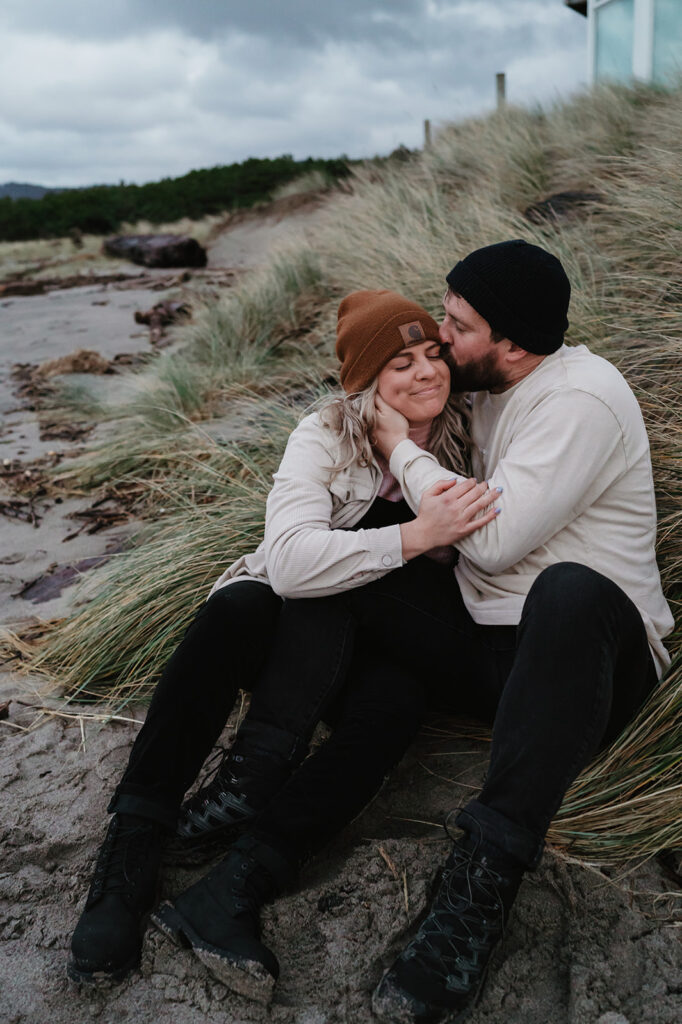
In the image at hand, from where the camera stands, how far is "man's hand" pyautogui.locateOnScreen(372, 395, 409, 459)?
2311 mm

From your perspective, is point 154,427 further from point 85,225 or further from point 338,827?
point 85,225

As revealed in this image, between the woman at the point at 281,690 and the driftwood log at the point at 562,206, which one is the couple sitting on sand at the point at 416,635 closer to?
the woman at the point at 281,690

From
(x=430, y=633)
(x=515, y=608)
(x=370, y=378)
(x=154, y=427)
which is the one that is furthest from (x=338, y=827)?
(x=154, y=427)

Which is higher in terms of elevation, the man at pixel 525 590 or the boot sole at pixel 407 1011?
the man at pixel 525 590

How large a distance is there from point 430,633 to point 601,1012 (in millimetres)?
912

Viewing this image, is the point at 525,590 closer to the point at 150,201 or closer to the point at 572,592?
the point at 572,592

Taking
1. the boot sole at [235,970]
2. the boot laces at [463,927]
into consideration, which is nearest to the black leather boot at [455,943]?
the boot laces at [463,927]

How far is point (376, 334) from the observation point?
2.31m

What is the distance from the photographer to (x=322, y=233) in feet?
26.2

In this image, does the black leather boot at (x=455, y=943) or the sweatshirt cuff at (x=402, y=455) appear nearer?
the black leather boot at (x=455, y=943)

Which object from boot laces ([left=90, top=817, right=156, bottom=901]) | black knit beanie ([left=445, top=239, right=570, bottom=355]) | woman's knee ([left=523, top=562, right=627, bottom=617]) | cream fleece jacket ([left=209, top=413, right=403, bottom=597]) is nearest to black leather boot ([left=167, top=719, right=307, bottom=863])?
boot laces ([left=90, top=817, right=156, bottom=901])

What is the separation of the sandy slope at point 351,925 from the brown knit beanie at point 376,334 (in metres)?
1.09

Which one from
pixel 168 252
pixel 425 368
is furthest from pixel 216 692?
pixel 168 252

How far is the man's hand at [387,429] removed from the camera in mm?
2311
